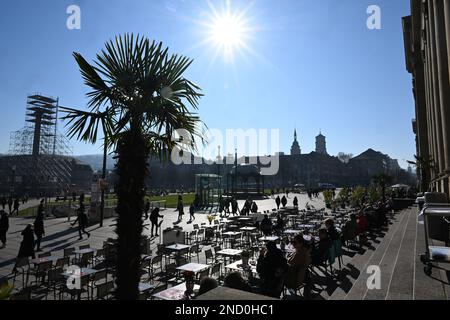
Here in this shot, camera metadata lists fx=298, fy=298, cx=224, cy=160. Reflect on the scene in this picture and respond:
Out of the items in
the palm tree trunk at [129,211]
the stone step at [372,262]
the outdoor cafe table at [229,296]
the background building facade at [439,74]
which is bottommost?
the stone step at [372,262]

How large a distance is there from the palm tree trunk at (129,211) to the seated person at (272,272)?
298 cm

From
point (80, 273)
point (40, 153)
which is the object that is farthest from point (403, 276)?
point (40, 153)

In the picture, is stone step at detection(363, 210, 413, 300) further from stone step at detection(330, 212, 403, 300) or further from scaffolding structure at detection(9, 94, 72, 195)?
scaffolding structure at detection(9, 94, 72, 195)

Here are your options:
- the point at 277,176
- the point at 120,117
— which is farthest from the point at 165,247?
the point at 277,176

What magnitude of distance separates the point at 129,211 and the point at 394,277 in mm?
6891

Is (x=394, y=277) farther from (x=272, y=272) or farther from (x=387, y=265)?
(x=272, y=272)

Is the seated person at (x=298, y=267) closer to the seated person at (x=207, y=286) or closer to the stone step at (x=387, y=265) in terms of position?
the stone step at (x=387, y=265)

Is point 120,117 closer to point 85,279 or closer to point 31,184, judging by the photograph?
point 85,279

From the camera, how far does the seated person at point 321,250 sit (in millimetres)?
9055

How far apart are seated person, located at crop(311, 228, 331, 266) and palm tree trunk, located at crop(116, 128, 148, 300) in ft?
19.6

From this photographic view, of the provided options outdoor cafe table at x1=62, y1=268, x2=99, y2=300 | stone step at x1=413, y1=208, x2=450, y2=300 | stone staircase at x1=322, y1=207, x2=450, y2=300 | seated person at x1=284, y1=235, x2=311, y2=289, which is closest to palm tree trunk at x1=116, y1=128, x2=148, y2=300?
outdoor cafe table at x1=62, y1=268, x2=99, y2=300

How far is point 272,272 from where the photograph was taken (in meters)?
6.71

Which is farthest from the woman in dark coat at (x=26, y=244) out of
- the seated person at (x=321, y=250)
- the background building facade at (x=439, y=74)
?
the background building facade at (x=439, y=74)
